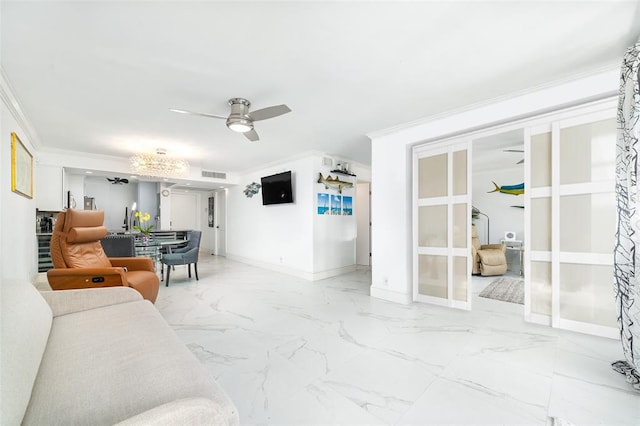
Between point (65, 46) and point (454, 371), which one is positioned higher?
point (65, 46)

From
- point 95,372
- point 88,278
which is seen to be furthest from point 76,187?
point 95,372

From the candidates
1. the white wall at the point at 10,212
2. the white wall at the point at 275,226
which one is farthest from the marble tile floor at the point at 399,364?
the white wall at the point at 275,226

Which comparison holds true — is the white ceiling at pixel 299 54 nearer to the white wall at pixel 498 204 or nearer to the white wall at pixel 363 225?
the white wall at pixel 363 225

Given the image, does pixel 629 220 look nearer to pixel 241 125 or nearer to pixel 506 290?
pixel 506 290

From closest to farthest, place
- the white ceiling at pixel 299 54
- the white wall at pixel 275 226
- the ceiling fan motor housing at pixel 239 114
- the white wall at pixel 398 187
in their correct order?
1. the white ceiling at pixel 299 54
2. the ceiling fan motor housing at pixel 239 114
3. the white wall at pixel 398 187
4. the white wall at pixel 275 226

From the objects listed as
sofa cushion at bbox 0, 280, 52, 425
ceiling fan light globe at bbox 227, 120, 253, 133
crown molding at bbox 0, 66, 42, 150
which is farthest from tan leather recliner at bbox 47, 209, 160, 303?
ceiling fan light globe at bbox 227, 120, 253, 133

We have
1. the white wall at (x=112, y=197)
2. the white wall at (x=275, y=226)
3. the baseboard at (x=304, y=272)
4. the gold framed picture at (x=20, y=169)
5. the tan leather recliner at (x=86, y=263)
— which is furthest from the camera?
the white wall at (x=112, y=197)

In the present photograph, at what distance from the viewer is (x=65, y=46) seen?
191 centimetres

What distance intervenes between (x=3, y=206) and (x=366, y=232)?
5.54m

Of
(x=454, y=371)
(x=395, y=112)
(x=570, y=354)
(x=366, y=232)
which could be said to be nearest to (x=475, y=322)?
(x=570, y=354)

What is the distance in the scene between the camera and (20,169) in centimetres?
311

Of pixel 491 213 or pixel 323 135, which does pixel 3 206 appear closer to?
pixel 323 135

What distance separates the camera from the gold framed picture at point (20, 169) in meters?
2.83

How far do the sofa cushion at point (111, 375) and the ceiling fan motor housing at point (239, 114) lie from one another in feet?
6.44
